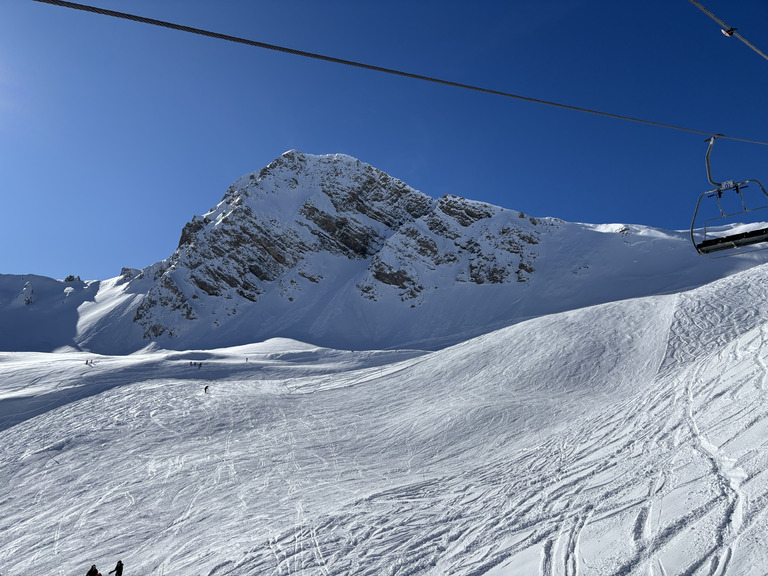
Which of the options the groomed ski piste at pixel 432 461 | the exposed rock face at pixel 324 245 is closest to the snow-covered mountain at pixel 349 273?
the exposed rock face at pixel 324 245

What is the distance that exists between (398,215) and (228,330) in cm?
4216

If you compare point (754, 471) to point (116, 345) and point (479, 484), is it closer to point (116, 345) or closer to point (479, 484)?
point (479, 484)

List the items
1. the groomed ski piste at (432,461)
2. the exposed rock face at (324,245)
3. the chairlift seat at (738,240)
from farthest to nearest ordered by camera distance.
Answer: the exposed rock face at (324,245) → the groomed ski piste at (432,461) → the chairlift seat at (738,240)

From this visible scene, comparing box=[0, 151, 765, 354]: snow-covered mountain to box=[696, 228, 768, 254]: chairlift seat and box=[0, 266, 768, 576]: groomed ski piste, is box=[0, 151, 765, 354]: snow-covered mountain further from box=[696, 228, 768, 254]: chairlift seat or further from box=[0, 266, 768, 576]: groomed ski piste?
box=[696, 228, 768, 254]: chairlift seat

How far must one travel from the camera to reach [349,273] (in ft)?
239

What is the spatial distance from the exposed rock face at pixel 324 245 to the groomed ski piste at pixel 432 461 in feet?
114

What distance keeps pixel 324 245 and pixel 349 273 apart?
9.00m

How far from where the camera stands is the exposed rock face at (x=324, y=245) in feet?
214

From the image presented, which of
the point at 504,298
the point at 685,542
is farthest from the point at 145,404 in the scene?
the point at 504,298

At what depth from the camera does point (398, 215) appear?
86.7 metres

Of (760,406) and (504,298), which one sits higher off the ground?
(504,298)

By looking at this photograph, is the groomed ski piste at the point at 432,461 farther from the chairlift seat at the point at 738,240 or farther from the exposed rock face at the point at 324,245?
the exposed rock face at the point at 324,245

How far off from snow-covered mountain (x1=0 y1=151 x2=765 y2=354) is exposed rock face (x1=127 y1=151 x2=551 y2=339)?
0.26 meters

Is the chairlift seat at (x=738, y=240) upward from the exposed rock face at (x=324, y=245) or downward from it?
downward
